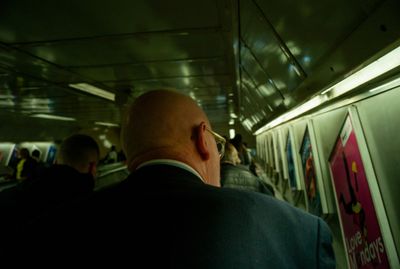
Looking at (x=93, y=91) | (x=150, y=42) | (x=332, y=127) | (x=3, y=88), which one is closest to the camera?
(x=332, y=127)

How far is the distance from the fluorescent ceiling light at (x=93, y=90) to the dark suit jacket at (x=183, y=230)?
9.02 ft

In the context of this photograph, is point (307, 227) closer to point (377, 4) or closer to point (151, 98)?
point (151, 98)

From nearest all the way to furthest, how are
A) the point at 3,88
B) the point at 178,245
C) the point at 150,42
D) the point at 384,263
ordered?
the point at 178,245 < the point at 384,263 < the point at 150,42 < the point at 3,88

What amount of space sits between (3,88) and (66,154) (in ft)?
6.98

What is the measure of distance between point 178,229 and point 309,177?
200cm

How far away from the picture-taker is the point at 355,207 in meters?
1.19

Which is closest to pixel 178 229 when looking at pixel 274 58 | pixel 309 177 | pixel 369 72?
pixel 369 72

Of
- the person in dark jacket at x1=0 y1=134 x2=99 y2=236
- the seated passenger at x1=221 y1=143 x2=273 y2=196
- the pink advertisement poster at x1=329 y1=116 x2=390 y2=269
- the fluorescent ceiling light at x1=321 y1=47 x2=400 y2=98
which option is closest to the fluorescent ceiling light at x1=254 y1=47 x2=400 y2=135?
the fluorescent ceiling light at x1=321 y1=47 x2=400 y2=98

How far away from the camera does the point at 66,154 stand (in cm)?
166

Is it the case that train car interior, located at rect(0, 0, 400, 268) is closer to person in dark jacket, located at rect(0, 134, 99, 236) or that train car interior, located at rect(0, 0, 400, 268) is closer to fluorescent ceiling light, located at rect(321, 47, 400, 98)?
fluorescent ceiling light, located at rect(321, 47, 400, 98)

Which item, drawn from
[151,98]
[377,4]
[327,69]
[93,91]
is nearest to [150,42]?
[151,98]

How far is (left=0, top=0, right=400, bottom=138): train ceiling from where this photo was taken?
0.88 m

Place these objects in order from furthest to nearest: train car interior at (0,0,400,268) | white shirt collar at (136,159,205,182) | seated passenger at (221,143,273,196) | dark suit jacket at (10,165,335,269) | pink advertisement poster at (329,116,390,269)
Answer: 1. seated passenger at (221,143,273,196)
2. pink advertisement poster at (329,116,390,269)
3. train car interior at (0,0,400,268)
4. white shirt collar at (136,159,205,182)
5. dark suit jacket at (10,165,335,269)

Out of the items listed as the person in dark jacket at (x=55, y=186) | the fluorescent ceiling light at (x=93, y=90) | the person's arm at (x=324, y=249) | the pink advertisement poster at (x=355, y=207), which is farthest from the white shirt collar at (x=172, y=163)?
the fluorescent ceiling light at (x=93, y=90)
